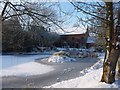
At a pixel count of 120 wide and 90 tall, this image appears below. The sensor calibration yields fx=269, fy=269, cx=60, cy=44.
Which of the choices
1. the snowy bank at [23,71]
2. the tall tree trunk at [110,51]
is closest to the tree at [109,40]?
the tall tree trunk at [110,51]

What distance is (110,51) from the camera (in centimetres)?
958

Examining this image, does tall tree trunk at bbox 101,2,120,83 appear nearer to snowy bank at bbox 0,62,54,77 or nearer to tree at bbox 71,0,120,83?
tree at bbox 71,0,120,83

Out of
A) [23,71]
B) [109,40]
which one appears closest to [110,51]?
[109,40]

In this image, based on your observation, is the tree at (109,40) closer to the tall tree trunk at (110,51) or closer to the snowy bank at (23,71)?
the tall tree trunk at (110,51)

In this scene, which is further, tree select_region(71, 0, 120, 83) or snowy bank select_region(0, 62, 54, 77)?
snowy bank select_region(0, 62, 54, 77)

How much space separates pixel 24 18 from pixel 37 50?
96.7 feet

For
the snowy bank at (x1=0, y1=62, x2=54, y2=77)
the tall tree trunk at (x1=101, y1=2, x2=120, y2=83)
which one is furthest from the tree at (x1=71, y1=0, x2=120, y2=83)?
the snowy bank at (x1=0, y1=62, x2=54, y2=77)

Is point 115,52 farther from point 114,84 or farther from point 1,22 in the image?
point 1,22

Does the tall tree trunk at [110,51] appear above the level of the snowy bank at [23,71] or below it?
above

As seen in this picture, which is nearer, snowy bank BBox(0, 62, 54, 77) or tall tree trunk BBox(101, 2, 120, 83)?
tall tree trunk BBox(101, 2, 120, 83)

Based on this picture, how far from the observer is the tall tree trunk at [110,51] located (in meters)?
9.44

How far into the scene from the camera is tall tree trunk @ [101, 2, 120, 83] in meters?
9.44

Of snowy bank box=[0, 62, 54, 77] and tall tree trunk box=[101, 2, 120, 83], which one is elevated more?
tall tree trunk box=[101, 2, 120, 83]

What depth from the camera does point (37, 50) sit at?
1382 inches
